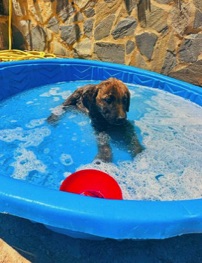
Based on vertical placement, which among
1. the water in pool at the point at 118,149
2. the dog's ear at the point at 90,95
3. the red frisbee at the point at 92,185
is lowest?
the water in pool at the point at 118,149

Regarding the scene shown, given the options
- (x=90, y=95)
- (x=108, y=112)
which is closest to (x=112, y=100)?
(x=108, y=112)

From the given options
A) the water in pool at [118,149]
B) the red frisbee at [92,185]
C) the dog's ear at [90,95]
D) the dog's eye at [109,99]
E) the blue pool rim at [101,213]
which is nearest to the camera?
the blue pool rim at [101,213]

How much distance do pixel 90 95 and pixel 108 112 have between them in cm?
36

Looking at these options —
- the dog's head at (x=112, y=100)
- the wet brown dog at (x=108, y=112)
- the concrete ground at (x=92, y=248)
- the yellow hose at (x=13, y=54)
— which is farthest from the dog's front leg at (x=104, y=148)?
the yellow hose at (x=13, y=54)

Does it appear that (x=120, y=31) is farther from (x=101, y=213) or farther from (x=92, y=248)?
(x=101, y=213)

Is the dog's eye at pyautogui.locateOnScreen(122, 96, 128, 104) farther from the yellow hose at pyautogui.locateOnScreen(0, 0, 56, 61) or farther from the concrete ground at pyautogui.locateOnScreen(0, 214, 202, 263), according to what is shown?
the yellow hose at pyautogui.locateOnScreen(0, 0, 56, 61)

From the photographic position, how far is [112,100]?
9.66ft

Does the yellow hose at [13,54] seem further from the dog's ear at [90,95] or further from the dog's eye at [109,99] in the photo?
the dog's eye at [109,99]

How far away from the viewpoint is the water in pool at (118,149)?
2.66 metres

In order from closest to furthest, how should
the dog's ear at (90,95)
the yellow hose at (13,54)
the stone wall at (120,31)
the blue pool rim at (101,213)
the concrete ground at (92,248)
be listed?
the blue pool rim at (101,213), the concrete ground at (92,248), the dog's ear at (90,95), the stone wall at (120,31), the yellow hose at (13,54)

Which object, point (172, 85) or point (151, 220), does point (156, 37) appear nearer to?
point (172, 85)

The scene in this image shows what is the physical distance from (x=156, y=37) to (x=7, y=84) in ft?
9.78

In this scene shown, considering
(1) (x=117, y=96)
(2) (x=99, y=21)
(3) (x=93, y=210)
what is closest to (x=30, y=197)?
(3) (x=93, y=210)

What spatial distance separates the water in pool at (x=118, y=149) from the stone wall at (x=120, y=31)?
46.8 inches
